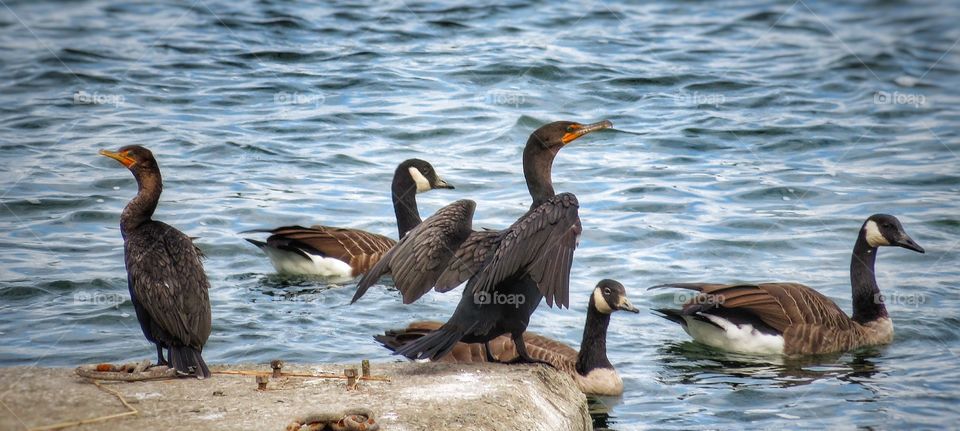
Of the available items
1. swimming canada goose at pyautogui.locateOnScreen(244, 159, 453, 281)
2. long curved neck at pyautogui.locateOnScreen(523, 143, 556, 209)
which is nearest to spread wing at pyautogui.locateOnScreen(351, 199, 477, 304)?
long curved neck at pyautogui.locateOnScreen(523, 143, 556, 209)

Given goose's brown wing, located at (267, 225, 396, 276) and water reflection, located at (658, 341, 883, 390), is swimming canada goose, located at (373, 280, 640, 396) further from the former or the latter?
goose's brown wing, located at (267, 225, 396, 276)

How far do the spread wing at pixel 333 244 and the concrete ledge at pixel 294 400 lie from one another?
423 cm

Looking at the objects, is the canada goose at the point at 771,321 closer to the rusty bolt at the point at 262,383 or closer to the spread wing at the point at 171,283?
the spread wing at the point at 171,283

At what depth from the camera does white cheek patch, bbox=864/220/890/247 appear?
10.2 metres

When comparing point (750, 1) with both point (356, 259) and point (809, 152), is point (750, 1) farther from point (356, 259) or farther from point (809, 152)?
point (356, 259)

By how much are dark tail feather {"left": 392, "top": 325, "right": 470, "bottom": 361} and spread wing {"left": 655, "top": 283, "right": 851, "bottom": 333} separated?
10.8 feet

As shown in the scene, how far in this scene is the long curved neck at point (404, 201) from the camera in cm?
1146

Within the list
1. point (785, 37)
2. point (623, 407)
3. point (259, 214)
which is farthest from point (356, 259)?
point (785, 37)

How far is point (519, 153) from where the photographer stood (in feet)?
49.0

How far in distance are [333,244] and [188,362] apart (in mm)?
4642

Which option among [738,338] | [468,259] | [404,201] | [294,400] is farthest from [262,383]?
[404,201]

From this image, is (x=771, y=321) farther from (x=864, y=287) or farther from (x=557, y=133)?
(x=557, y=133)

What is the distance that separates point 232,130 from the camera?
1509 centimetres

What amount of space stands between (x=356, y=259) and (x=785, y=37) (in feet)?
41.8
